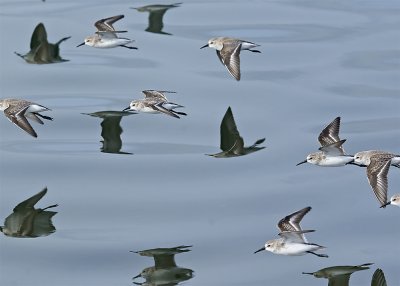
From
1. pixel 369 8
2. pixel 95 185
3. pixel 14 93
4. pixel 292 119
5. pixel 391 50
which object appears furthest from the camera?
pixel 369 8

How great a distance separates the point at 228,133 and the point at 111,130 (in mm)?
1505

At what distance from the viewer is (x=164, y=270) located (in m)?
12.0

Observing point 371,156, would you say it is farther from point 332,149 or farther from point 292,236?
point 292,236

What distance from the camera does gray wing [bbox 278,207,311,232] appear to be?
1220 cm

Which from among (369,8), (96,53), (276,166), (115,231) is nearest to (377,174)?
(276,166)

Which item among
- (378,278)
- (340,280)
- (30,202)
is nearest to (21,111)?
(30,202)

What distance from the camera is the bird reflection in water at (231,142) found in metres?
15.2

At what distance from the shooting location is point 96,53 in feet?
66.9

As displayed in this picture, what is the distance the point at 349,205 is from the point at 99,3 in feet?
34.7

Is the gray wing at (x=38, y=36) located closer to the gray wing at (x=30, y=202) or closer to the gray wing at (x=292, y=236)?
the gray wing at (x=30, y=202)

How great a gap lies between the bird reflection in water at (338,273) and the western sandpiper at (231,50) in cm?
472

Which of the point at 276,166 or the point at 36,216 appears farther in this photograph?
the point at 276,166

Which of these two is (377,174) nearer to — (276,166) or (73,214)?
(276,166)

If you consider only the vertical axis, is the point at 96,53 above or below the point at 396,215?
above
